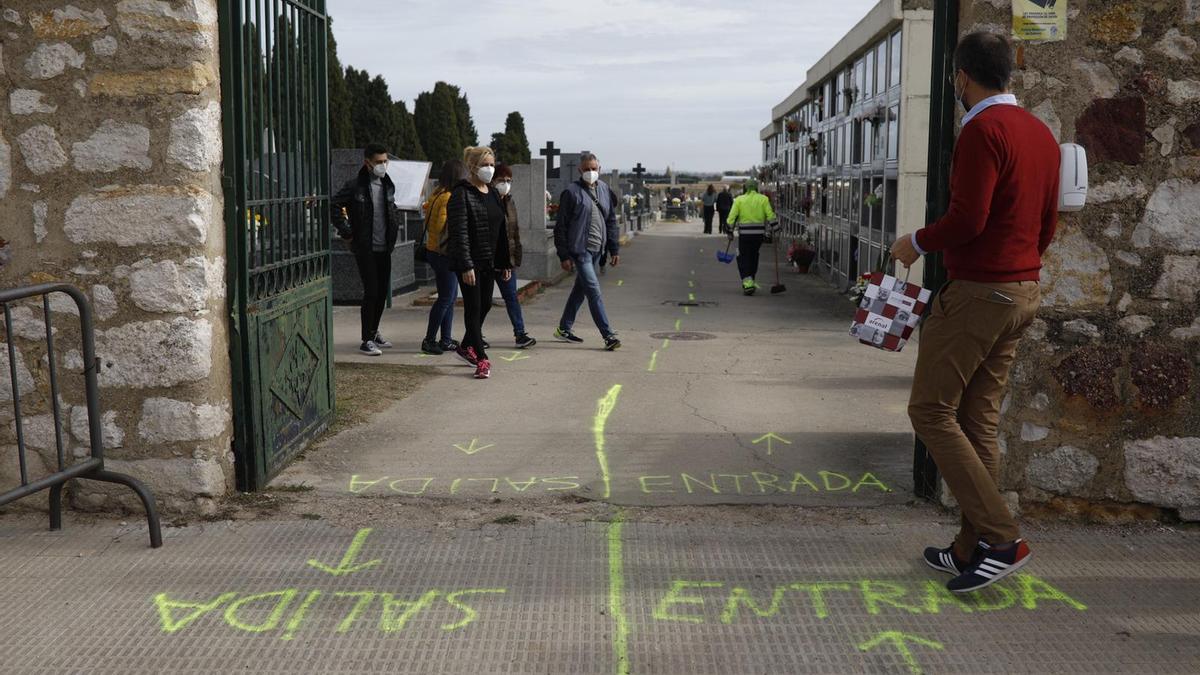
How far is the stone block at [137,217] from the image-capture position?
5.17 meters

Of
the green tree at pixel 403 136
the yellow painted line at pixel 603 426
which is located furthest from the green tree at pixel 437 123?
the yellow painted line at pixel 603 426

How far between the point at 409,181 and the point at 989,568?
43.3 ft

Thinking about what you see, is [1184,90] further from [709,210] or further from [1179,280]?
[709,210]

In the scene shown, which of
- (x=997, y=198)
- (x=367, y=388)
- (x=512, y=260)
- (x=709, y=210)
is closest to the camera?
(x=997, y=198)

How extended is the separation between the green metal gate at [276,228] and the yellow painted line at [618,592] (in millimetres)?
1843

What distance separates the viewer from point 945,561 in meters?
4.71

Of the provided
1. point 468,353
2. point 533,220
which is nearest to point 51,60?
point 468,353

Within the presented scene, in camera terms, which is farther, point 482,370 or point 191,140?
point 482,370

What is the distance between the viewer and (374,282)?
34.2ft

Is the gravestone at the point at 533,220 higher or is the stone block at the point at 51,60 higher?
the stone block at the point at 51,60

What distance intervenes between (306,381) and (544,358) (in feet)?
13.7

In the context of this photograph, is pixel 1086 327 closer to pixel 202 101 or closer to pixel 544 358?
pixel 202 101

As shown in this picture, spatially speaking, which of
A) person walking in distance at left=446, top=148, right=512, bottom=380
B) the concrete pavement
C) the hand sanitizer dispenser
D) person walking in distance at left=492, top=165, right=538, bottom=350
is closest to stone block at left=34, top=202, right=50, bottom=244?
the concrete pavement

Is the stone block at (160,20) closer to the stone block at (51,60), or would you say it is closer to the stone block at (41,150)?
the stone block at (51,60)
